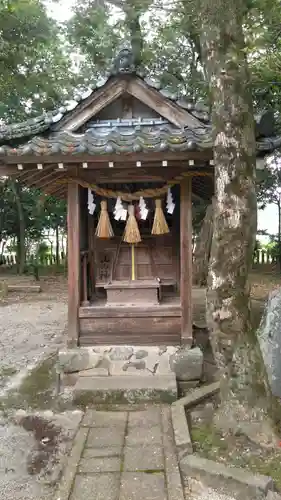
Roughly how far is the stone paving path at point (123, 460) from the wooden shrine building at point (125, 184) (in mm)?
1712

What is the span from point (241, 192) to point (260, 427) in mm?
2324

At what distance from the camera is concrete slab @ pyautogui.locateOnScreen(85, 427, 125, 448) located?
4324mm

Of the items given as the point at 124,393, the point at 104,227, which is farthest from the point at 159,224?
the point at 124,393

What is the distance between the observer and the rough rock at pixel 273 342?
211 inches

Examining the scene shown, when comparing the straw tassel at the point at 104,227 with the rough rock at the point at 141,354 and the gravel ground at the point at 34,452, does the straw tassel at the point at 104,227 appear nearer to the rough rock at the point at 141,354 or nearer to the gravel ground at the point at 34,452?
the rough rock at the point at 141,354

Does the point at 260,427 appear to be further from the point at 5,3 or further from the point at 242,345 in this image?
the point at 5,3

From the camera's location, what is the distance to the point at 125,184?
7.26 m

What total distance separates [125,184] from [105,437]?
428 centimetres

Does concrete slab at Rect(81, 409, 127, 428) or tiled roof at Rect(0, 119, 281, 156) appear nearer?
concrete slab at Rect(81, 409, 127, 428)

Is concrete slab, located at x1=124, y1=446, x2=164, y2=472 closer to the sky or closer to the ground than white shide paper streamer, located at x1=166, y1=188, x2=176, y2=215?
closer to the ground

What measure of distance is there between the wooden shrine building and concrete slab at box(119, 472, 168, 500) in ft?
9.17

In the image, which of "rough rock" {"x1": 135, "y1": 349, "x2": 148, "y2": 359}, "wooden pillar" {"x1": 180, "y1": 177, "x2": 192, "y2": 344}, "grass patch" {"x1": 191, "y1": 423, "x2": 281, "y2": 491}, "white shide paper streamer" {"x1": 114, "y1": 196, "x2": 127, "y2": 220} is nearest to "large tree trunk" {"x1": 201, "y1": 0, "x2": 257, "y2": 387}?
"grass patch" {"x1": 191, "y1": 423, "x2": 281, "y2": 491}

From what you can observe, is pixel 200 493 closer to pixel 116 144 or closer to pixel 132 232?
pixel 132 232

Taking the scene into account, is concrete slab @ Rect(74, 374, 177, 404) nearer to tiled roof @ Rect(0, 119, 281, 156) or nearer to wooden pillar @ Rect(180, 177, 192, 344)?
wooden pillar @ Rect(180, 177, 192, 344)
